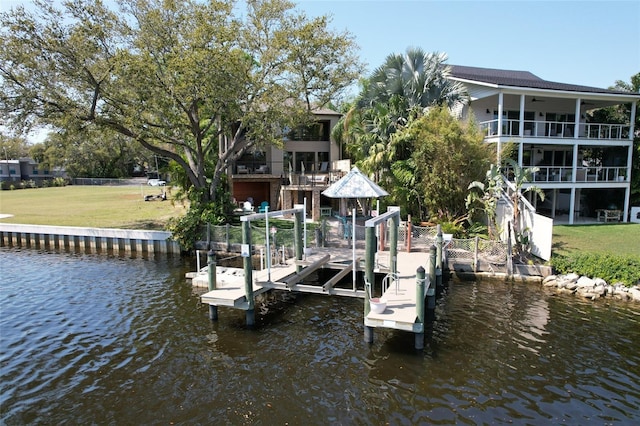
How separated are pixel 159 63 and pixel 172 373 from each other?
1744 cm

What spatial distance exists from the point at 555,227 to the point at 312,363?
18375 millimetres

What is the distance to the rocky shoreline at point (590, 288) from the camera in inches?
563

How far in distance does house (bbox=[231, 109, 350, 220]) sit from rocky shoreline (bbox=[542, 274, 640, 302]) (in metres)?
15.6

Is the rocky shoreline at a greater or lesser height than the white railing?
lesser

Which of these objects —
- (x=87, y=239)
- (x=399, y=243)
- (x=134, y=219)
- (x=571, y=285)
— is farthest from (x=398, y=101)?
(x=87, y=239)

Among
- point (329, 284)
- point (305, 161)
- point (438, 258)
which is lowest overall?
point (329, 284)

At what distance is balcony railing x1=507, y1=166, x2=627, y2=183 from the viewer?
24203 mm

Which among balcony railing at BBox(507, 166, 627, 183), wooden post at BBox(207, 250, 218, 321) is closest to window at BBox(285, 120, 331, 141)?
balcony railing at BBox(507, 166, 627, 183)

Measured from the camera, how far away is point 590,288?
14734 millimetres

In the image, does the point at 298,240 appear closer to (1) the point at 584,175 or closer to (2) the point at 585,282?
(2) the point at 585,282

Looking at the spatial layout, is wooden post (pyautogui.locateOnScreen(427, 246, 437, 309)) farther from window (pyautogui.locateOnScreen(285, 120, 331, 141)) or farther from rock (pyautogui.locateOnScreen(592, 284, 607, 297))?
window (pyautogui.locateOnScreen(285, 120, 331, 141))

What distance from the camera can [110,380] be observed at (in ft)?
31.1

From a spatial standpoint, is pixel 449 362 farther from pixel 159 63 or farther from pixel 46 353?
pixel 159 63

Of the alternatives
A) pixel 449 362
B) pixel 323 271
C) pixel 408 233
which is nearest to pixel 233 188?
pixel 323 271
